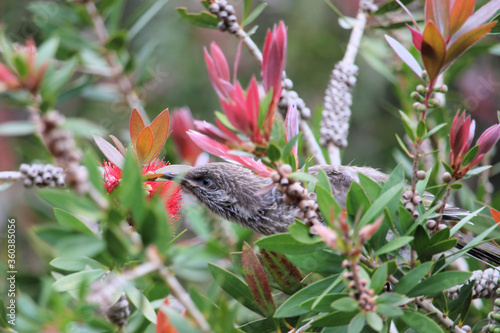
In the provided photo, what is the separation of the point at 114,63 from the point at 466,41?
1648 millimetres

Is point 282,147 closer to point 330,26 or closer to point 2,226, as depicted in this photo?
point 2,226

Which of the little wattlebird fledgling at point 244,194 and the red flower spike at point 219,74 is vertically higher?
the red flower spike at point 219,74

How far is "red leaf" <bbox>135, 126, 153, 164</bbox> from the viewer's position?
1583 millimetres

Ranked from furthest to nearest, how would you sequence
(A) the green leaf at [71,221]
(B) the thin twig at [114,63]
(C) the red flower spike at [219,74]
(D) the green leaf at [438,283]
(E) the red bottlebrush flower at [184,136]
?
(E) the red bottlebrush flower at [184,136] < (B) the thin twig at [114,63] < (A) the green leaf at [71,221] < (D) the green leaf at [438,283] < (C) the red flower spike at [219,74]

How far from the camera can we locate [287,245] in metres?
1.25

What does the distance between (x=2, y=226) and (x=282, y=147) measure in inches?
122

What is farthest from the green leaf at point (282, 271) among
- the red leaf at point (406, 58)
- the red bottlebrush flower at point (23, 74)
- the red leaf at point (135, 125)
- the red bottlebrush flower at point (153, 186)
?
the red bottlebrush flower at point (23, 74)

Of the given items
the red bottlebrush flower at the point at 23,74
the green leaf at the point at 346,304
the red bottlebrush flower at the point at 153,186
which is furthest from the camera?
the red bottlebrush flower at the point at 153,186

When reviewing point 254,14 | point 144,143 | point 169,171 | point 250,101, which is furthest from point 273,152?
point 254,14

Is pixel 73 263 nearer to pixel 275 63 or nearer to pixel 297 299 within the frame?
pixel 297 299

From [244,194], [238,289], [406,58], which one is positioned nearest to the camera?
[406,58]

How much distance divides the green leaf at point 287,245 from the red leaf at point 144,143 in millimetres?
549

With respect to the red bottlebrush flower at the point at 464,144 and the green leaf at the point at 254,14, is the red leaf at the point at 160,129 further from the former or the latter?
the red bottlebrush flower at the point at 464,144

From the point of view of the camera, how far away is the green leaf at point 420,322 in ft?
3.91
